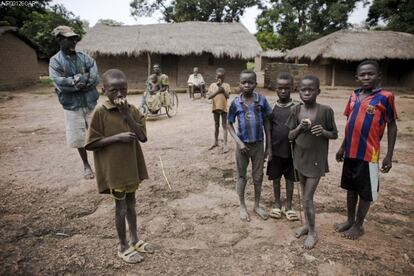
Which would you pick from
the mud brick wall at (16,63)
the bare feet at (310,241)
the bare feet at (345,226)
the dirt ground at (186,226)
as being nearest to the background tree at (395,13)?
the dirt ground at (186,226)

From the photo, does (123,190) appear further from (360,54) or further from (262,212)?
(360,54)

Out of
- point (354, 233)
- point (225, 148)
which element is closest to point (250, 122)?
point (354, 233)

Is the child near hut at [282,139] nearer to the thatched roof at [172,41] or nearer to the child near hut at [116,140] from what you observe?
the child near hut at [116,140]

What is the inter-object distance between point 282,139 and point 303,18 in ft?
76.6

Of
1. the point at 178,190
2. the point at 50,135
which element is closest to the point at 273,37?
the point at 50,135

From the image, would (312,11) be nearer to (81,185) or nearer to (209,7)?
(209,7)

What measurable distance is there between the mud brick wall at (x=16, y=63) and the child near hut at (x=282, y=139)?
17.0 m

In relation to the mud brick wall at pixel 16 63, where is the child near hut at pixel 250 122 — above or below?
below

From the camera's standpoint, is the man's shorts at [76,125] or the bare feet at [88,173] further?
the bare feet at [88,173]

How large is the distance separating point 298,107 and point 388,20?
23.9m

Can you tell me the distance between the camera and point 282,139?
278 cm

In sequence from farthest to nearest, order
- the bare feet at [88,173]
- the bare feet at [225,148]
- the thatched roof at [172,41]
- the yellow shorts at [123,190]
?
1. the thatched roof at [172,41]
2. the bare feet at [225,148]
3. the bare feet at [88,173]
4. the yellow shorts at [123,190]

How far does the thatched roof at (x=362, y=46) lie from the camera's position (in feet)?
57.4

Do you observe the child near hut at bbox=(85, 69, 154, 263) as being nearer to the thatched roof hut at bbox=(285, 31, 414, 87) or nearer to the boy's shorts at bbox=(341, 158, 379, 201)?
the boy's shorts at bbox=(341, 158, 379, 201)
